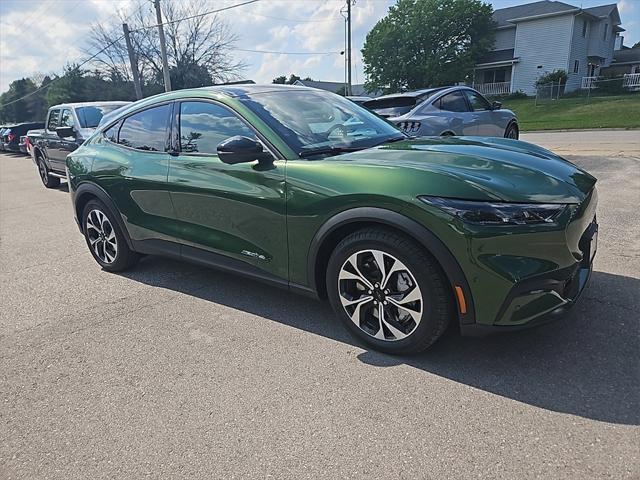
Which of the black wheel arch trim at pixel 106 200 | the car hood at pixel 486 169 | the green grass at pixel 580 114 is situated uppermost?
the car hood at pixel 486 169

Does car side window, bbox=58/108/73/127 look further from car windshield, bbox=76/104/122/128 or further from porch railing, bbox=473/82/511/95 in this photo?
porch railing, bbox=473/82/511/95

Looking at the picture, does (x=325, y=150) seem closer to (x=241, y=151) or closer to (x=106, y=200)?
(x=241, y=151)

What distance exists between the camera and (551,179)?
261 centimetres

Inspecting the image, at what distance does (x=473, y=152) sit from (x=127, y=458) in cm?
260

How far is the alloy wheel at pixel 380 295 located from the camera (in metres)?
2.62

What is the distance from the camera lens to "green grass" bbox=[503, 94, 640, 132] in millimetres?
19397

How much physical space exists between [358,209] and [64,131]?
8006 millimetres

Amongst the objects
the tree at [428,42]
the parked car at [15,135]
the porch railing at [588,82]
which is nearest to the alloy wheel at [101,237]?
the parked car at [15,135]

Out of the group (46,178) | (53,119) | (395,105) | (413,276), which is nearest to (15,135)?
(46,178)

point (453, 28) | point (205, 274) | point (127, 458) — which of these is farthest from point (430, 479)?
point (453, 28)

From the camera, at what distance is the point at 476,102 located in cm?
872

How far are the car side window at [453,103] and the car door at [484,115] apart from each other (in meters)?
0.21

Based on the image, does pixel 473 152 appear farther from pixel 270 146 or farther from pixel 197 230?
pixel 197 230

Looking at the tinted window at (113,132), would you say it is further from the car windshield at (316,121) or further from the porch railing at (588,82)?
the porch railing at (588,82)
